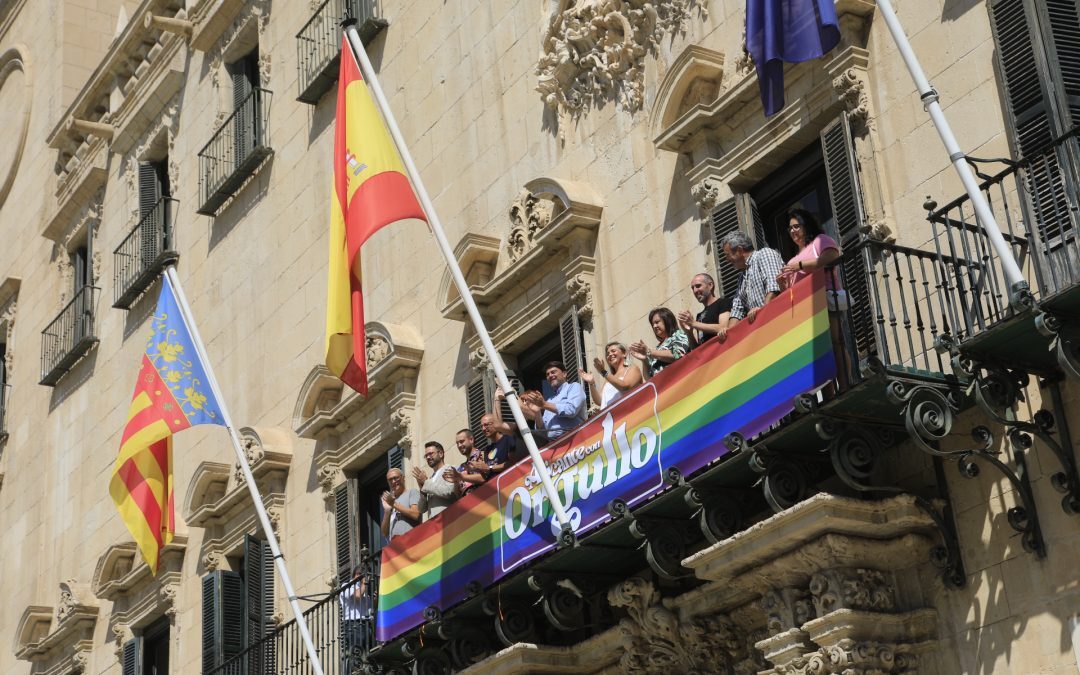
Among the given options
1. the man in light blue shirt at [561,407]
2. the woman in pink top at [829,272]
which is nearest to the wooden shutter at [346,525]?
the man in light blue shirt at [561,407]

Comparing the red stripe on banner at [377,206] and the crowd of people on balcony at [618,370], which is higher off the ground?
the red stripe on banner at [377,206]

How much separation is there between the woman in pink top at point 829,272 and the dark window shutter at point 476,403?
4746 millimetres

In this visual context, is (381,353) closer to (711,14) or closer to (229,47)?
(711,14)

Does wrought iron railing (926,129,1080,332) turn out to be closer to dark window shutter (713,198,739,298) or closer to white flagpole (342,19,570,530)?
dark window shutter (713,198,739,298)

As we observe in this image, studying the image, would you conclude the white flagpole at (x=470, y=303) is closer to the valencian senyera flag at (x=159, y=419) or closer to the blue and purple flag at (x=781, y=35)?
the blue and purple flag at (x=781, y=35)

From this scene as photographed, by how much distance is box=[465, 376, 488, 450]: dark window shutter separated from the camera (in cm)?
1788

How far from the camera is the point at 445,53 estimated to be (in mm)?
20156

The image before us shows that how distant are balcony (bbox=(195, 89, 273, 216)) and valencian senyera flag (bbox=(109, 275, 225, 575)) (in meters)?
4.01

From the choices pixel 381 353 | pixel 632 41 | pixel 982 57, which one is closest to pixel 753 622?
pixel 982 57

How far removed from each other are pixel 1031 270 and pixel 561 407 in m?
4.54

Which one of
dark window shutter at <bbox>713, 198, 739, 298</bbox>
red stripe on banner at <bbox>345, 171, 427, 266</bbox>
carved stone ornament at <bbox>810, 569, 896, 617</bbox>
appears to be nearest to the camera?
carved stone ornament at <bbox>810, 569, 896, 617</bbox>

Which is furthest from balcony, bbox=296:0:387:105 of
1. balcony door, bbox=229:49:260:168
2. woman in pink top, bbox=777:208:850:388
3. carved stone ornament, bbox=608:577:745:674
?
carved stone ornament, bbox=608:577:745:674

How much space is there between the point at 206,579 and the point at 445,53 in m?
7.02

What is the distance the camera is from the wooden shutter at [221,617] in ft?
70.8
